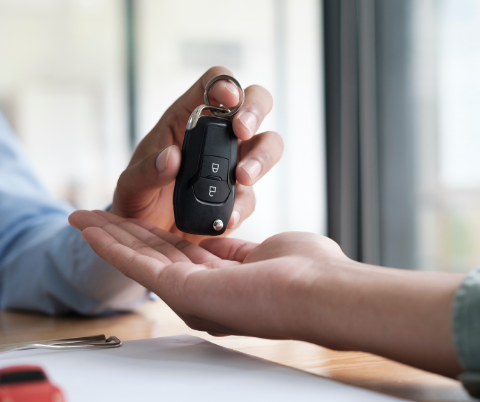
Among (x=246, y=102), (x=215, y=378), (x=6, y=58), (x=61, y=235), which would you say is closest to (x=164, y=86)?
(x=6, y=58)

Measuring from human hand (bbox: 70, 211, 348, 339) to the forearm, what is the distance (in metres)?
0.02

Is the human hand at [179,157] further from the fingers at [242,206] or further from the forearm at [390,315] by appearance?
the forearm at [390,315]

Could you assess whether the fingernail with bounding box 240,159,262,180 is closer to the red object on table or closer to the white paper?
the white paper

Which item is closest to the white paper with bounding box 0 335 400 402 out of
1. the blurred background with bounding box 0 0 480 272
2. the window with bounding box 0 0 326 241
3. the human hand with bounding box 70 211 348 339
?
the human hand with bounding box 70 211 348 339

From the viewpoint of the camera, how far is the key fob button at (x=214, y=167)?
57 cm

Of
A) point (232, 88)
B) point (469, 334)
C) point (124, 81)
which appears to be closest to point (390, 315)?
point (469, 334)

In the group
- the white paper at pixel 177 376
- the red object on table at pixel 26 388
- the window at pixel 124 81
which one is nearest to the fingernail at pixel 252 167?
the white paper at pixel 177 376

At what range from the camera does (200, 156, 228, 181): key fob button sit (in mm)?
570

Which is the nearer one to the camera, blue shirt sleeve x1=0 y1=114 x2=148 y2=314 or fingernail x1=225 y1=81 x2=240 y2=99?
fingernail x1=225 y1=81 x2=240 y2=99

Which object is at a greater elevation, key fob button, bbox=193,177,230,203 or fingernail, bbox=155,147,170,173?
fingernail, bbox=155,147,170,173

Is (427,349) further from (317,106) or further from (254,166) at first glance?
(317,106)

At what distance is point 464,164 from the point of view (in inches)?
55.4

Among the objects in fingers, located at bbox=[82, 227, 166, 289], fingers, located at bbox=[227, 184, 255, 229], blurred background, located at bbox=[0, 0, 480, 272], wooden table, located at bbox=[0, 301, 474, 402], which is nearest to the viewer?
wooden table, located at bbox=[0, 301, 474, 402]

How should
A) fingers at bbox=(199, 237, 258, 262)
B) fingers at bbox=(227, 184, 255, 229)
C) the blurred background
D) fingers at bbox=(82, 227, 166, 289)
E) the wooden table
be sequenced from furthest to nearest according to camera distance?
1. the blurred background
2. fingers at bbox=(227, 184, 255, 229)
3. fingers at bbox=(199, 237, 258, 262)
4. fingers at bbox=(82, 227, 166, 289)
5. the wooden table
